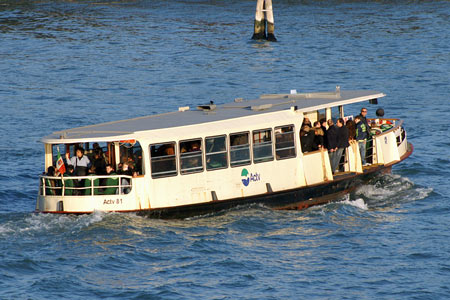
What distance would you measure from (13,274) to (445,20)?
60.6 meters

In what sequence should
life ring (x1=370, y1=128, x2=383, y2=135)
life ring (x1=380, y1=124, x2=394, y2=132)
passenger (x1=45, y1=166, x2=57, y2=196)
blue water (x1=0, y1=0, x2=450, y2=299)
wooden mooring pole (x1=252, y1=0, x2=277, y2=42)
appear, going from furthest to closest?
wooden mooring pole (x1=252, y1=0, x2=277, y2=42) → life ring (x1=380, y1=124, x2=394, y2=132) → life ring (x1=370, y1=128, x2=383, y2=135) → passenger (x1=45, y1=166, x2=57, y2=196) → blue water (x1=0, y1=0, x2=450, y2=299)

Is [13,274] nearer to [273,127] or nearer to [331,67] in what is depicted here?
[273,127]

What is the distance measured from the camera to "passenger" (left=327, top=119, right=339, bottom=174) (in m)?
28.2

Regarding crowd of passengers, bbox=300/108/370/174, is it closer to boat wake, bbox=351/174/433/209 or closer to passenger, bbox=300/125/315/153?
passenger, bbox=300/125/315/153

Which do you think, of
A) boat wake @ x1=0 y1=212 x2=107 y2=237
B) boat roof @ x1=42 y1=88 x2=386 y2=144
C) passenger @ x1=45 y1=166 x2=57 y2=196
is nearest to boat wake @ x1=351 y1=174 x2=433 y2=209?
boat roof @ x1=42 y1=88 x2=386 y2=144

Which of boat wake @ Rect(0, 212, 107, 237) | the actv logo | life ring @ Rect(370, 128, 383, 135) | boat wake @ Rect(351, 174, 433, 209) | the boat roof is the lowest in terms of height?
boat wake @ Rect(351, 174, 433, 209)

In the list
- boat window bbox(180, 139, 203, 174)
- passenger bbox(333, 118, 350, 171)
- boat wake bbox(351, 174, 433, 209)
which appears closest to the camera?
boat window bbox(180, 139, 203, 174)

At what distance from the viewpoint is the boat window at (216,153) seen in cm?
2594

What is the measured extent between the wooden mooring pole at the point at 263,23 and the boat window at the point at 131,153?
43112mm

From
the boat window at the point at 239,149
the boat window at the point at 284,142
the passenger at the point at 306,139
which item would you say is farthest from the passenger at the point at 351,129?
the boat window at the point at 239,149

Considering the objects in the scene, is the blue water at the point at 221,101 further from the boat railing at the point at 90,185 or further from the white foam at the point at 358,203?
the boat railing at the point at 90,185

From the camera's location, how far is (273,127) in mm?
26984

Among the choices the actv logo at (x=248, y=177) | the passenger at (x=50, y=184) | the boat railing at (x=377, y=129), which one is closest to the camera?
the passenger at (x=50, y=184)

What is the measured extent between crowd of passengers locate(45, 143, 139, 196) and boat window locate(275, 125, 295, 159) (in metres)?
4.73
